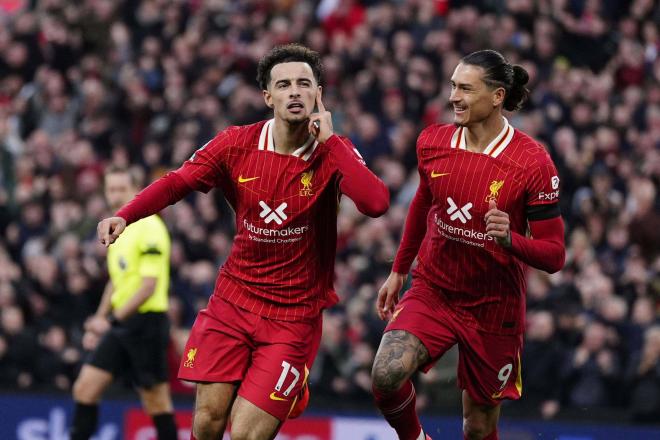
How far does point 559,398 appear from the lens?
37.1ft

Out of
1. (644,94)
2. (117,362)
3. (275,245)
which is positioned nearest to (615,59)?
(644,94)

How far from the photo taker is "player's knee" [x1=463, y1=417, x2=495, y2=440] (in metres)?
8.05

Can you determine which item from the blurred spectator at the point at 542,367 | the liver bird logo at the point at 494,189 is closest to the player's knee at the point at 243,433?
the liver bird logo at the point at 494,189

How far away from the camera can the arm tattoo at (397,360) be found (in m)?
7.45

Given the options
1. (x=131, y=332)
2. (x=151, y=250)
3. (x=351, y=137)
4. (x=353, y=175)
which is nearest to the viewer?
(x=353, y=175)

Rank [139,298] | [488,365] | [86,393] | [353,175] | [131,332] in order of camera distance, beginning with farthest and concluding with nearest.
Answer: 1. [131,332]
2. [86,393]
3. [139,298]
4. [488,365]
5. [353,175]

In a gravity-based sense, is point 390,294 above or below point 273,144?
below

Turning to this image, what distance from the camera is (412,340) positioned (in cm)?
758

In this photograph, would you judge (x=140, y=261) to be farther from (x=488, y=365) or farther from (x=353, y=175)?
(x=353, y=175)

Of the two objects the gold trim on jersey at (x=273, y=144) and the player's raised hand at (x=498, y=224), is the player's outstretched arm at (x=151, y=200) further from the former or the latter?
the player's raised hand at (x=498, y=224)

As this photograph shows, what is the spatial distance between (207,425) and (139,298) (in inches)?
101

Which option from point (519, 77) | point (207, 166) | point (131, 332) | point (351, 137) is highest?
point (519, 77)

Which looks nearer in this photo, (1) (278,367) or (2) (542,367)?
(1) (278,367)

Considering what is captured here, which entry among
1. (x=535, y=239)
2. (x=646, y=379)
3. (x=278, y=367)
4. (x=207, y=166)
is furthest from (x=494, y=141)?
(x=646, y=379)
